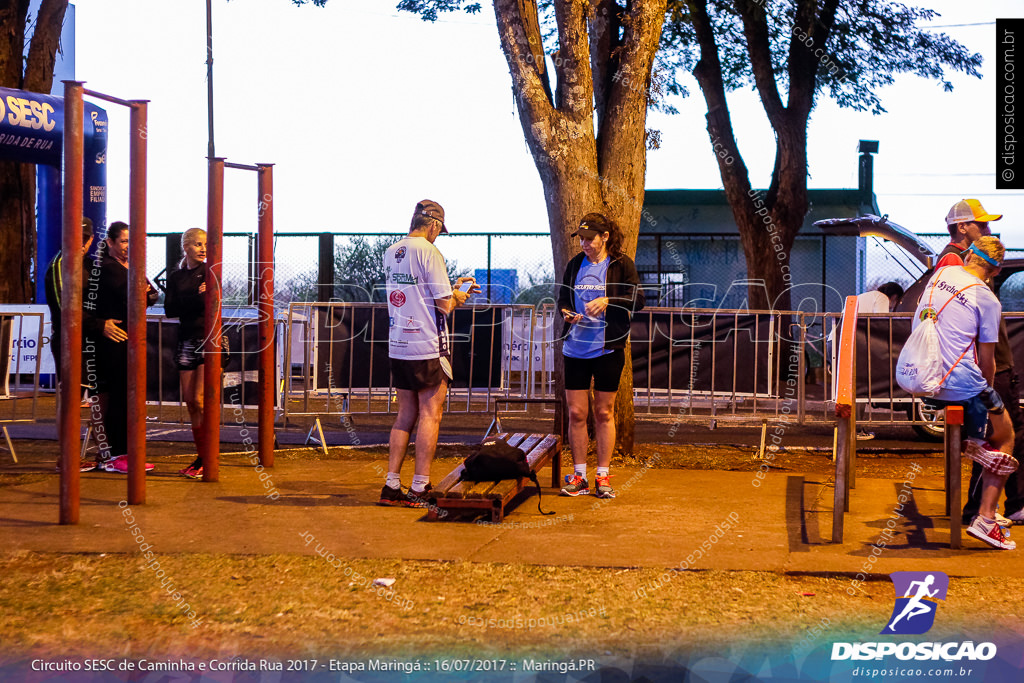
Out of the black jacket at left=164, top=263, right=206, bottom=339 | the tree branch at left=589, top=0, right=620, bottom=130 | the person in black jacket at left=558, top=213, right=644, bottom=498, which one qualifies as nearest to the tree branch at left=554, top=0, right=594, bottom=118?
the tree branch at left=589, top=0, right=620, bottom=130

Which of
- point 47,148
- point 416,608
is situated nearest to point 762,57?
point 47,148

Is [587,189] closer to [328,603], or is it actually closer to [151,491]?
[151,491]

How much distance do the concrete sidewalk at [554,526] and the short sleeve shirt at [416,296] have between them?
3.57 feet

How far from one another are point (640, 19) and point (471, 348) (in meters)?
3.75

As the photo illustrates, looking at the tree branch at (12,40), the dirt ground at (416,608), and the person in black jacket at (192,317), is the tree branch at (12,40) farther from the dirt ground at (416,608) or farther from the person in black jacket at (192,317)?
the dirt ground at (416,608)

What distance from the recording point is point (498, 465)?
20.5 feet

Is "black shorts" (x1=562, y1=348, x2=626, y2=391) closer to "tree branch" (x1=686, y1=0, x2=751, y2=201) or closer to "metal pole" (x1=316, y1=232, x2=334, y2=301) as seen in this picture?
"tree branch" (x1=686, y1=0, x2=751, y2=201)

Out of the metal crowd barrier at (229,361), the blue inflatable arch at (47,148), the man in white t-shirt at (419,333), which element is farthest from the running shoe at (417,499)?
the blue inflatable arch at (47,148)

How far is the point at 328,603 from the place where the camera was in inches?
171

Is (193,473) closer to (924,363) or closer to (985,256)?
(924,363)

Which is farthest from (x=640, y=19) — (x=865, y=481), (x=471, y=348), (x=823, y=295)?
(x=823, y=295)

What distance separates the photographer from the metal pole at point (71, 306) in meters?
5.76

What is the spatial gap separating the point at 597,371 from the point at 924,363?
224 centimetres

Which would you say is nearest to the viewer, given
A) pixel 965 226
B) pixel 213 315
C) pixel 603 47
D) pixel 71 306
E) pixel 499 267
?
pixel 965 226
